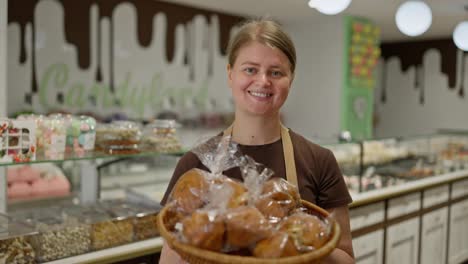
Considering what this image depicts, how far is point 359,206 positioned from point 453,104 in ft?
18.2

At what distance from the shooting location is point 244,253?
43.8 inches

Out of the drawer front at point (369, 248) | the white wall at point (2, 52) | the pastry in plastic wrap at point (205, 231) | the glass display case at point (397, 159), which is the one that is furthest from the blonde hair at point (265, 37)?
the drawer front at point (369, 248)

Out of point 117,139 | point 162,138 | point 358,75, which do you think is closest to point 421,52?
point 358,75

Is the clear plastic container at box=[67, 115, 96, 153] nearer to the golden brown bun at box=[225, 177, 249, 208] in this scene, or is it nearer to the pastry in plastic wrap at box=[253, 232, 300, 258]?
the golden brown bun at box=[225, 177, 249, 208]

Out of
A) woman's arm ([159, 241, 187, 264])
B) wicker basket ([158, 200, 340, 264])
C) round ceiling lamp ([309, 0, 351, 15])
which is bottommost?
woman's arm ([159, 241, 187, 264])

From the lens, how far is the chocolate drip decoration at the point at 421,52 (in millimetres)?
8211

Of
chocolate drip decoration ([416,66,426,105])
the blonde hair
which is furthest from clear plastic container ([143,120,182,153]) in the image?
chocolate drip decoration ([416,66,426,105])

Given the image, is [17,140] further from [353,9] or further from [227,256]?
[353,9]

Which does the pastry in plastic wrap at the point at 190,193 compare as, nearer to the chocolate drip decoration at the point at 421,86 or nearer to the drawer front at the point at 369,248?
the drawer front at the point at 369,248

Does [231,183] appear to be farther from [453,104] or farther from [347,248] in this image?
[453,104]

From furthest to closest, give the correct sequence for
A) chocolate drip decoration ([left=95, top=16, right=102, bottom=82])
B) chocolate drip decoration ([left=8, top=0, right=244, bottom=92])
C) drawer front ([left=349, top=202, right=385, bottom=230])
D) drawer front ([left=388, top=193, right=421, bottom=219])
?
Answer: chocolate drip decoration ([left=95, top=16, right=102, bottom=82]) < chocolate drip decoration ([left=8, top=0, right=244, bottom=92]) < drawer front ([left=388, top=193, right=421, bottom=219]) < drawer front ([left=349, top=202, right=385, bottom=230])

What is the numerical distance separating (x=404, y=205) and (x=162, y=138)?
2381mm

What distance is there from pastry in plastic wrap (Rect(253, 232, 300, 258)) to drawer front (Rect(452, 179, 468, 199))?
14.3ft

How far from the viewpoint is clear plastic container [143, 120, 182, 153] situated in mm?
2641
